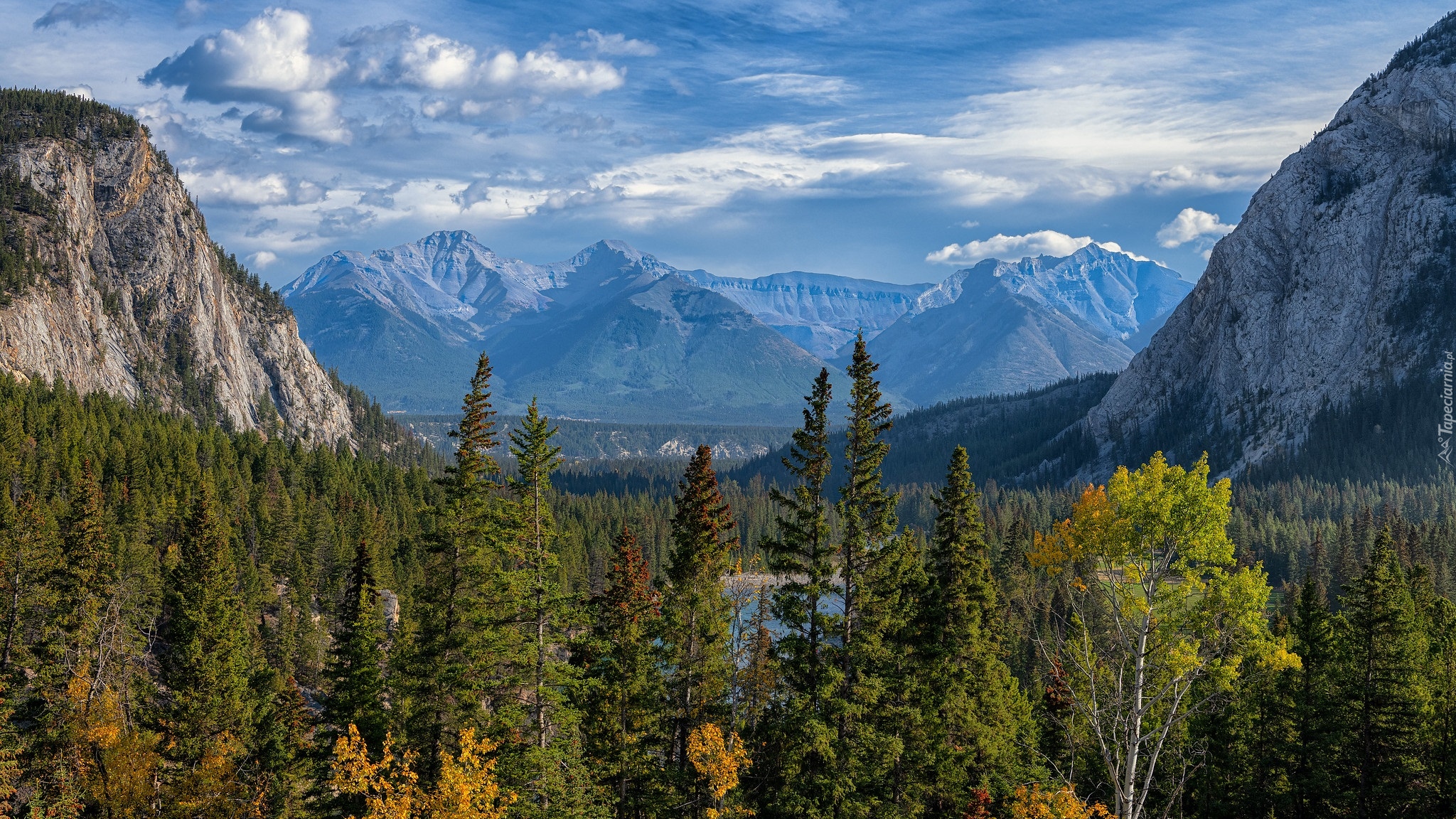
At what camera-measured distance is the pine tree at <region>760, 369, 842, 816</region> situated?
36594 mm

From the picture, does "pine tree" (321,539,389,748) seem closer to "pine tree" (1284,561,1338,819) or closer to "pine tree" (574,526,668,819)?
"pine tree" (574,526,668,819)

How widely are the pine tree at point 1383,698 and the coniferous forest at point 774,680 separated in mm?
139

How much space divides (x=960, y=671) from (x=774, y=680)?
8057mm

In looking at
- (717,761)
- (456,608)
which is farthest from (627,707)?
(717,761)

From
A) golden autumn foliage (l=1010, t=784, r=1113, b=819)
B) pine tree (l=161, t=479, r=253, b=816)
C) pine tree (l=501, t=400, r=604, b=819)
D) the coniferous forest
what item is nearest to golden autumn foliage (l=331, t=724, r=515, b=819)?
the coniferous forest

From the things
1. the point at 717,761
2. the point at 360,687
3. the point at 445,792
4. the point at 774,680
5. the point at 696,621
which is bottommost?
the point at 360,687

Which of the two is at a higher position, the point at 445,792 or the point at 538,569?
the point at 538,569

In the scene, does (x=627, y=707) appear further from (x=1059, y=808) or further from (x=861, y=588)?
(x=1059, y=808)

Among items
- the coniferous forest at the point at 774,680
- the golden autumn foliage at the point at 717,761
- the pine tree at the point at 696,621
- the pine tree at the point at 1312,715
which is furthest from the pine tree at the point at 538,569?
the pine tree at the point at 1312,715

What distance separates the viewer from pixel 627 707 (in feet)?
137

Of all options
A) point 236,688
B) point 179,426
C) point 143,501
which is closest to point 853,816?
point 236,688

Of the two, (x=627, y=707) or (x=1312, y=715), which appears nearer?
(x=627, y=707)

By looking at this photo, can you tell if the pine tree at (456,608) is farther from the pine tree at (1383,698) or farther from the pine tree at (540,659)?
the pine tree at (1383,698)

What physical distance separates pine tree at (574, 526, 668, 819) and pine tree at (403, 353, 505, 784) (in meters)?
4.70
